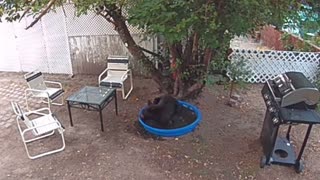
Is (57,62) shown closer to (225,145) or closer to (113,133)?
(113,133)

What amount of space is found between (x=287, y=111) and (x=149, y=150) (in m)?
2.01

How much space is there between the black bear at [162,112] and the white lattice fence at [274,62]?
7.70 feet

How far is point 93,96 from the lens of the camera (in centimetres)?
512

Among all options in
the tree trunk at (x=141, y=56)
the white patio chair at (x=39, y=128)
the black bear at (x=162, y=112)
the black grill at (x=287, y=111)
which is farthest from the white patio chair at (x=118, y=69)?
the black grill at (x=287, y=111)

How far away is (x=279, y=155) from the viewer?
434cm

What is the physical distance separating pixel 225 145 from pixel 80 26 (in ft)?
13.9

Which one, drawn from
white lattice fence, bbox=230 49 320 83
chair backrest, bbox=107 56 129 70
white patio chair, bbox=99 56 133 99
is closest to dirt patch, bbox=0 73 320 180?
white patio chair, bbox=99 56 133 99

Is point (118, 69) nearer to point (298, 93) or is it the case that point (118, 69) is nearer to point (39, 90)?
point (39, 90)

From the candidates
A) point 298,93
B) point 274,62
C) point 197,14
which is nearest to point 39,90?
point 197,14

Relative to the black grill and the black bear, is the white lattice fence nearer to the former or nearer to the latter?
the black bear

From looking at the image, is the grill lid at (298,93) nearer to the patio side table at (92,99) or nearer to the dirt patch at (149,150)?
the dirt patch at (149,150)

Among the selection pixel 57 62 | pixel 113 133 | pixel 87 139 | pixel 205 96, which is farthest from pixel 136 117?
pixel 57 62

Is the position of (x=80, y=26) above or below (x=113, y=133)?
above

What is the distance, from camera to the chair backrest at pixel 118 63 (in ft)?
21.4
